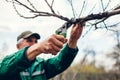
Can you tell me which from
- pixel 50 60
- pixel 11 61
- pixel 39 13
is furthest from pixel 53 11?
pixel 50 60

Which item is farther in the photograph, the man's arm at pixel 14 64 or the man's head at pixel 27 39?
the man's head at pixel 27 39

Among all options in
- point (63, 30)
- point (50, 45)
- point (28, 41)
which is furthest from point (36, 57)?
point (50, 45)

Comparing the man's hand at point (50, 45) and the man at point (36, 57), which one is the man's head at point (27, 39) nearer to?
the man at point (36, 57)

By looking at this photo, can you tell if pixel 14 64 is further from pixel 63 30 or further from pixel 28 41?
pixel 28 41

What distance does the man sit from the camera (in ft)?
9.11

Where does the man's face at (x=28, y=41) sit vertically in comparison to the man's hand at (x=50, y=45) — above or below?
below

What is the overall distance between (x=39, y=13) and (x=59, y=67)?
1226mm

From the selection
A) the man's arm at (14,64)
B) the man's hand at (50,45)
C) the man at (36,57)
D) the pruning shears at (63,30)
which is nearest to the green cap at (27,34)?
the man at (36,57)

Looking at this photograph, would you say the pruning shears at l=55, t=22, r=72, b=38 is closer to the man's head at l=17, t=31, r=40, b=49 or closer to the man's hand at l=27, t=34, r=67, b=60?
the man's hand at l=27, t=34, r=67, b=60

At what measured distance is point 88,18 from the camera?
3477 mm

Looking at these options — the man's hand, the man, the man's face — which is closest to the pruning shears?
the man

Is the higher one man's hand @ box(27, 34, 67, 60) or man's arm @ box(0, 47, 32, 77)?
man's hand @ box(27, 34, 67, 60)

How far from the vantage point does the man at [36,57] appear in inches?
109

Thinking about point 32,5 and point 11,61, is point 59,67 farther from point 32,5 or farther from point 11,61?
point 11,61
